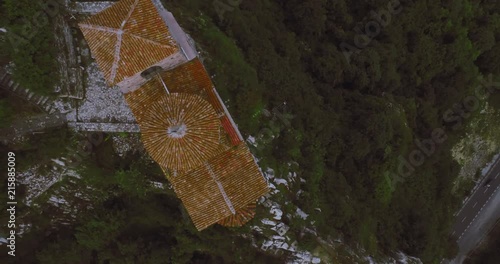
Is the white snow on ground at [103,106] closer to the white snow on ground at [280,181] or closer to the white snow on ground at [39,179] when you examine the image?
the white snow on ground at [39,179]

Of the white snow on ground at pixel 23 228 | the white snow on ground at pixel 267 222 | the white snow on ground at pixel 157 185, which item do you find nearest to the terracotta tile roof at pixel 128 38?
the white snow on ground at pixel 157 185

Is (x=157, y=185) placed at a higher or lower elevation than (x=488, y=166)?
higher

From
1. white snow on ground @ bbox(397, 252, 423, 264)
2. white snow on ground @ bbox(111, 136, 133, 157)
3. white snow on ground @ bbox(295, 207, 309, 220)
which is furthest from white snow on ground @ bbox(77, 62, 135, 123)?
white snow on ground @ bbox(397, 252, 423, 264)

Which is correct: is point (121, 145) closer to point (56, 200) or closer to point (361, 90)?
point (56, 200)

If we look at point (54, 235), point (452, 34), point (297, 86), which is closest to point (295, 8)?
point (297, 86)

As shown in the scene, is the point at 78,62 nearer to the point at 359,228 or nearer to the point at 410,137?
the point at 359,228

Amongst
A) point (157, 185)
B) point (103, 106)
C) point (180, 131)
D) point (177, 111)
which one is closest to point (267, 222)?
point (157, 185)
